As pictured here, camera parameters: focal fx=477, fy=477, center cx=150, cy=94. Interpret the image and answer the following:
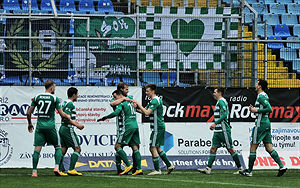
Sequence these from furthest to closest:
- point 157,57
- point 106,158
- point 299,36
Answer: point 299,36 → point 157,57 → point 106,158

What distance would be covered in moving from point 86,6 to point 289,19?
9.48m

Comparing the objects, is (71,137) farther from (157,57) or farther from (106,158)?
(157,57)

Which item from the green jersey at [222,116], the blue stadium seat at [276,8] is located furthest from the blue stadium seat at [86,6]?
the green jersey at [222,116]

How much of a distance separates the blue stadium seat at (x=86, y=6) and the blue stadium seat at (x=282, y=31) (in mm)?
8202

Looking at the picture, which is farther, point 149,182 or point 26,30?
point 26,30

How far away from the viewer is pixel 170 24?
14.0 m

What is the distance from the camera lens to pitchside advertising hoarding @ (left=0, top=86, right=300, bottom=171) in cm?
1233

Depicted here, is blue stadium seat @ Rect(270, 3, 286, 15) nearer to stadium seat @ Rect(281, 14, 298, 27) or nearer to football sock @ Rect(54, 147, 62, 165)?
stadium seat @ Rect(281, 14, 298, 27)

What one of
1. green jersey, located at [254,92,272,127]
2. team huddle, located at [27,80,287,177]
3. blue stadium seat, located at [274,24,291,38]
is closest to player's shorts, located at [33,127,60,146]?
team huddle, located at [27,80,287,177]

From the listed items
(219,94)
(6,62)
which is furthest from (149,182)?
(6,62)

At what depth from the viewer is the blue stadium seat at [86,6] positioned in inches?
755

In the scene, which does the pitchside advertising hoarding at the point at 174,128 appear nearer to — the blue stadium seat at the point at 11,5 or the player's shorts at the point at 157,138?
the player's shorts at the point at 157,138

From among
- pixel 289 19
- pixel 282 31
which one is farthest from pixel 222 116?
pixel 289 19

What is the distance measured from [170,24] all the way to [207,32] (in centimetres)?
115
